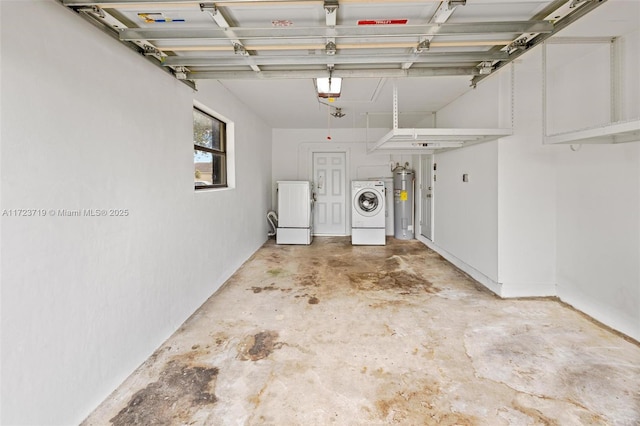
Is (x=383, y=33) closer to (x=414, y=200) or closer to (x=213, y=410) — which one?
(x=213, y=410)

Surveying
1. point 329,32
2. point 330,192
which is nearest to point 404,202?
point 330,192

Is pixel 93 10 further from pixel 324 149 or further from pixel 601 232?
pixel 324 149

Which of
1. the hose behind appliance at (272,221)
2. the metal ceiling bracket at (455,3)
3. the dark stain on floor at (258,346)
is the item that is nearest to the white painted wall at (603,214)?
the metal ceiling bracket at (455,3)

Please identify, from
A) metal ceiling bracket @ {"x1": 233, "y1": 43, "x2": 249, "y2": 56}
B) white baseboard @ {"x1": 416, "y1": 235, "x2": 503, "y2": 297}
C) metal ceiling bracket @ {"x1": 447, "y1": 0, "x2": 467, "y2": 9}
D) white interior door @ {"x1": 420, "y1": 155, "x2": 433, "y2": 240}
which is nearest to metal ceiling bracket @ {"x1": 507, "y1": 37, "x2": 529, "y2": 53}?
metal ceiling bracket @ {"x1": 447, "y1": 0, "x2": 467, "y2": 9}

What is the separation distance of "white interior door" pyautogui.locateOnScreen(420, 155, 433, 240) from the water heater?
0.35 meters

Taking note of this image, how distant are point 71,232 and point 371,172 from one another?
624 centimetres

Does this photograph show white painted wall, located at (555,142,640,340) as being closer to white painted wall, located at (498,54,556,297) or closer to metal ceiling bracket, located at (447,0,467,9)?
white painted wall, located at (498,54,556,297)

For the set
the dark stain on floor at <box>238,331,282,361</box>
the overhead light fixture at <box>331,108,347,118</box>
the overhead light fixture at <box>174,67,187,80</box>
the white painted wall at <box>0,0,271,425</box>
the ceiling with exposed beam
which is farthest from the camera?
the overhead light fixture at <box>331,108,347,118</box>

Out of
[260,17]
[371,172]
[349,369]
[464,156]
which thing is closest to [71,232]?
[260,17]

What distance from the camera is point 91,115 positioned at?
6.04 ft

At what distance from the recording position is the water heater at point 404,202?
6.89m

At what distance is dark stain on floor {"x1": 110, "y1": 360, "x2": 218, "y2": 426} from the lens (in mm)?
1770

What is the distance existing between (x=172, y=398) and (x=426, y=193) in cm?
543

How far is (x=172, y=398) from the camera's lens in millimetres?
1929
